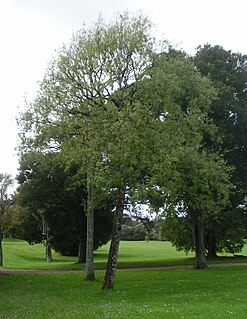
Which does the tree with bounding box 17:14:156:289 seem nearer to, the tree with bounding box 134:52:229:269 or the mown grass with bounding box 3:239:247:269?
the tree with bounding box 134:52:229:269

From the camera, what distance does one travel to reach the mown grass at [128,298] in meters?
12.8

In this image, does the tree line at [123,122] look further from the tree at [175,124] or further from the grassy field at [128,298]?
the grassy field at [128,298]

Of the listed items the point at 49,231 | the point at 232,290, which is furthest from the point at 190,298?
the point at 49,231

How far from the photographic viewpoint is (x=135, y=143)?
54.7ft

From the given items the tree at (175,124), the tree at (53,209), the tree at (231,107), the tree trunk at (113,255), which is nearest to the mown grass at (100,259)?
the tree at (53,209)

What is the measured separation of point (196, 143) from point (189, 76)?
3.47 meters

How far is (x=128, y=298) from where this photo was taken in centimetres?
1627

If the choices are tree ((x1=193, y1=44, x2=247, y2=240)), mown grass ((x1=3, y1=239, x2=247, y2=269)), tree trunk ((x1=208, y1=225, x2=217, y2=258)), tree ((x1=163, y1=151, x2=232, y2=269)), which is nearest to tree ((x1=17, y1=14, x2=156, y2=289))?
tree ((x1=163, y1=151, x2=232, y2=269))

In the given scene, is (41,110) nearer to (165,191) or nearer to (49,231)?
(165,191)

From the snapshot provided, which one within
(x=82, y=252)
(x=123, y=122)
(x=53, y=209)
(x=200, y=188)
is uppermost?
(x=123, y=122)

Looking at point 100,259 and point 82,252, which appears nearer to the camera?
point 82,252

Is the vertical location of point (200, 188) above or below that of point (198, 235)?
above

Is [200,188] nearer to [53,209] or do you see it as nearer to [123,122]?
[123,122]

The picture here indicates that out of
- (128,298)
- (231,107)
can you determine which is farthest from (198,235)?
(128,298)
